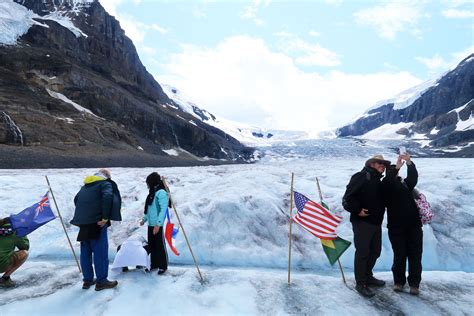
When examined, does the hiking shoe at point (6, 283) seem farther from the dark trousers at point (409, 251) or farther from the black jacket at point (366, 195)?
the dark trousers at point (409, 251)

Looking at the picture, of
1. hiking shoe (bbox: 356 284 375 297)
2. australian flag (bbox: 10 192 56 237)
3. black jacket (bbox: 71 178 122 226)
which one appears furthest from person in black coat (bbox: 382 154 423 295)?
australian flag (bbox: 10 192 56 237)

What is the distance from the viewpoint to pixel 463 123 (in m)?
167

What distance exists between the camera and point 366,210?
5.74m

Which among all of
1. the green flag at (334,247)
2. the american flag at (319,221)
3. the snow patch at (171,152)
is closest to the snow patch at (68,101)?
the snow patch at (171,152)

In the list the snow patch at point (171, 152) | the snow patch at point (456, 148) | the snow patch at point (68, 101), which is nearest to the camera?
the snow patch at point (68, 101)

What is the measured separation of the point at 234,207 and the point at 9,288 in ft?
19.5

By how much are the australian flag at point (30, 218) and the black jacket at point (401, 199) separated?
20.7 feet

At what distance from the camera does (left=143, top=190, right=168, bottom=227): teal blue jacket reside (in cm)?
657

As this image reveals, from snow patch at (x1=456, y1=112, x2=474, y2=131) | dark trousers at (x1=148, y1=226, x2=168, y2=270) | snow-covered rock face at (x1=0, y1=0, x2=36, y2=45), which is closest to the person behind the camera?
dark trousers at (x1=148, y1=226, x2=168, y2=270)

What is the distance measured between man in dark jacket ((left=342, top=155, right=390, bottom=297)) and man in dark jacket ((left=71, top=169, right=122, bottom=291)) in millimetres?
3894

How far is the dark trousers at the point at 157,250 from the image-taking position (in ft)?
22.4

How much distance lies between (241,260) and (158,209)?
3398 mm

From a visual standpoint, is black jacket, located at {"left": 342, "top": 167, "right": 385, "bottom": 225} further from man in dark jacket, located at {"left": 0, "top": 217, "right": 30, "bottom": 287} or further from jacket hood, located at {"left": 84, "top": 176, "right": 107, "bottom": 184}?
man in dark jacket, located at {"left": 0, "top": 217, "right": 30, "bottom": 287}

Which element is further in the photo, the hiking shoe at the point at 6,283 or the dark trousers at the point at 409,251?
the hiking shoe at the point at 6,283
